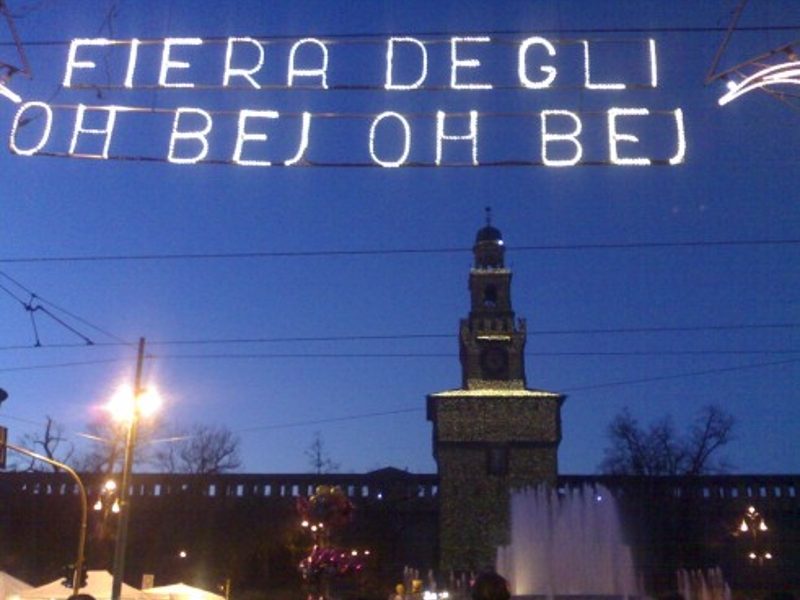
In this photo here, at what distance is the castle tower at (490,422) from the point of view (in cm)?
5544

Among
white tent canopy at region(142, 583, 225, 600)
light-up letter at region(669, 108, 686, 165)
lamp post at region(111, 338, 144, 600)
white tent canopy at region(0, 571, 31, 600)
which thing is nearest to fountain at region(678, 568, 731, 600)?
white tent canopy at region(142, 583, 225, 600)

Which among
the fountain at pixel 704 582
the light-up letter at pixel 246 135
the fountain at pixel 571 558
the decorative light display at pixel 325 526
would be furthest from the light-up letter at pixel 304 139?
the fountain at pixel 704 582

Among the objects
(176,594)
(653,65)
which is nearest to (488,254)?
(176,594)

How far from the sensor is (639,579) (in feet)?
173

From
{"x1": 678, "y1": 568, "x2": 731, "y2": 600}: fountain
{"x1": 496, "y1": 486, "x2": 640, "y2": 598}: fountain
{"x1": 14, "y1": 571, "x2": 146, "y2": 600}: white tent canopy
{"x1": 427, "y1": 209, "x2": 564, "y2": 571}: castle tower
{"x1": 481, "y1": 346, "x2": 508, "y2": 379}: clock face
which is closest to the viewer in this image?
{"x1": 14, "y1": 571, "x2": 146, "y2": 600}: white tent canopy

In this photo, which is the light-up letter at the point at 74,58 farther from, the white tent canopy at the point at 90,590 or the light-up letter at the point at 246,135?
the white tent canopy at the point at 90,590

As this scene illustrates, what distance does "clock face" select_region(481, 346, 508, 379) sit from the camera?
59219mm

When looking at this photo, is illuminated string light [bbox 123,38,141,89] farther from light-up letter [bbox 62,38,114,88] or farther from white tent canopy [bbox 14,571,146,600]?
white tent canopy [bbox 14,571,146,600]

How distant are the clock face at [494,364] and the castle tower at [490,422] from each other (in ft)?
0.20

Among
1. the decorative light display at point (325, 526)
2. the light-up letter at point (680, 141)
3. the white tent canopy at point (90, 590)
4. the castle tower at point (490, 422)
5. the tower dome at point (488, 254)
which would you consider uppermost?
the tower dome at point (488, 254)

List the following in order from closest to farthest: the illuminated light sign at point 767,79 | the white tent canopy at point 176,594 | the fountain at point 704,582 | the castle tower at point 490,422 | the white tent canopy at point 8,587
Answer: the illuminated light sign at point 767,79 → the white tent canopy at point 8,587 → the white tent canopy at point 176,594 → the fountain at point 704,582 → the castle tower at point 490,422

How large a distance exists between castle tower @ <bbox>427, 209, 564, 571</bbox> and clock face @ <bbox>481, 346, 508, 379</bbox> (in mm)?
59

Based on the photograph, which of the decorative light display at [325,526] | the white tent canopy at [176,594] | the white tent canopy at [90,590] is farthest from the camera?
the white tent canopy at [176,594]

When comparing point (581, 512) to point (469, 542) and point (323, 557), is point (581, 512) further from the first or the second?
point (323, 557)
